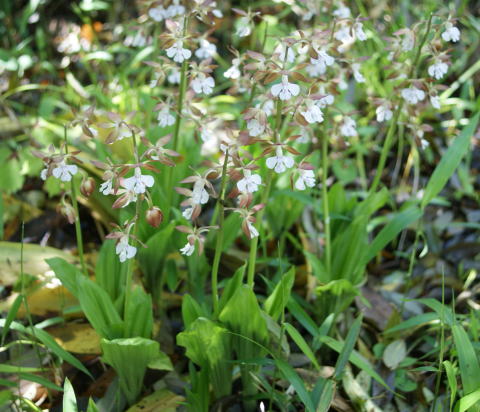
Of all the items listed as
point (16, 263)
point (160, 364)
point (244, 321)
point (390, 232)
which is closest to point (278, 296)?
point (244, 321)

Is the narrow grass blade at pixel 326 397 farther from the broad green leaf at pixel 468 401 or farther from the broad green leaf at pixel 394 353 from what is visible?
the broad green leaf at pixel 394 353

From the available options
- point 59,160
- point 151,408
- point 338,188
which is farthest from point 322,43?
point 151,408

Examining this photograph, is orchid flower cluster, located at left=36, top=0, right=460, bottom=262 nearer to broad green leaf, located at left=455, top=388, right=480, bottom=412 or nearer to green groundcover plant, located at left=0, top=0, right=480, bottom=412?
green groundcover plant, located at left=0, top=0, right=480, bottom=412

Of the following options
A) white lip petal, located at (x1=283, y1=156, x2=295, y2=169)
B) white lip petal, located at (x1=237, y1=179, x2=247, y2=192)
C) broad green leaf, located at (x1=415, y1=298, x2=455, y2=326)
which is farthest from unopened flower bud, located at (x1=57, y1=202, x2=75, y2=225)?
broad green leaf, located at (x1=415, y1=298, x2=455, y2=326)

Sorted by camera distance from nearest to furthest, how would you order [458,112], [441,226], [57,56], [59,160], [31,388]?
1. [59,160]
2. [31,388]
3. [441,226]
4. [458,112]
5. [57,56]

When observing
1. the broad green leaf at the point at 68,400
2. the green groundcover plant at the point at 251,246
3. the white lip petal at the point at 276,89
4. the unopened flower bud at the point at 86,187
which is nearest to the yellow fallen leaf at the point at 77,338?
the green groundcover plant at the point at 251,246

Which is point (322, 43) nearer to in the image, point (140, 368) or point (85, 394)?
point (140, 368)
